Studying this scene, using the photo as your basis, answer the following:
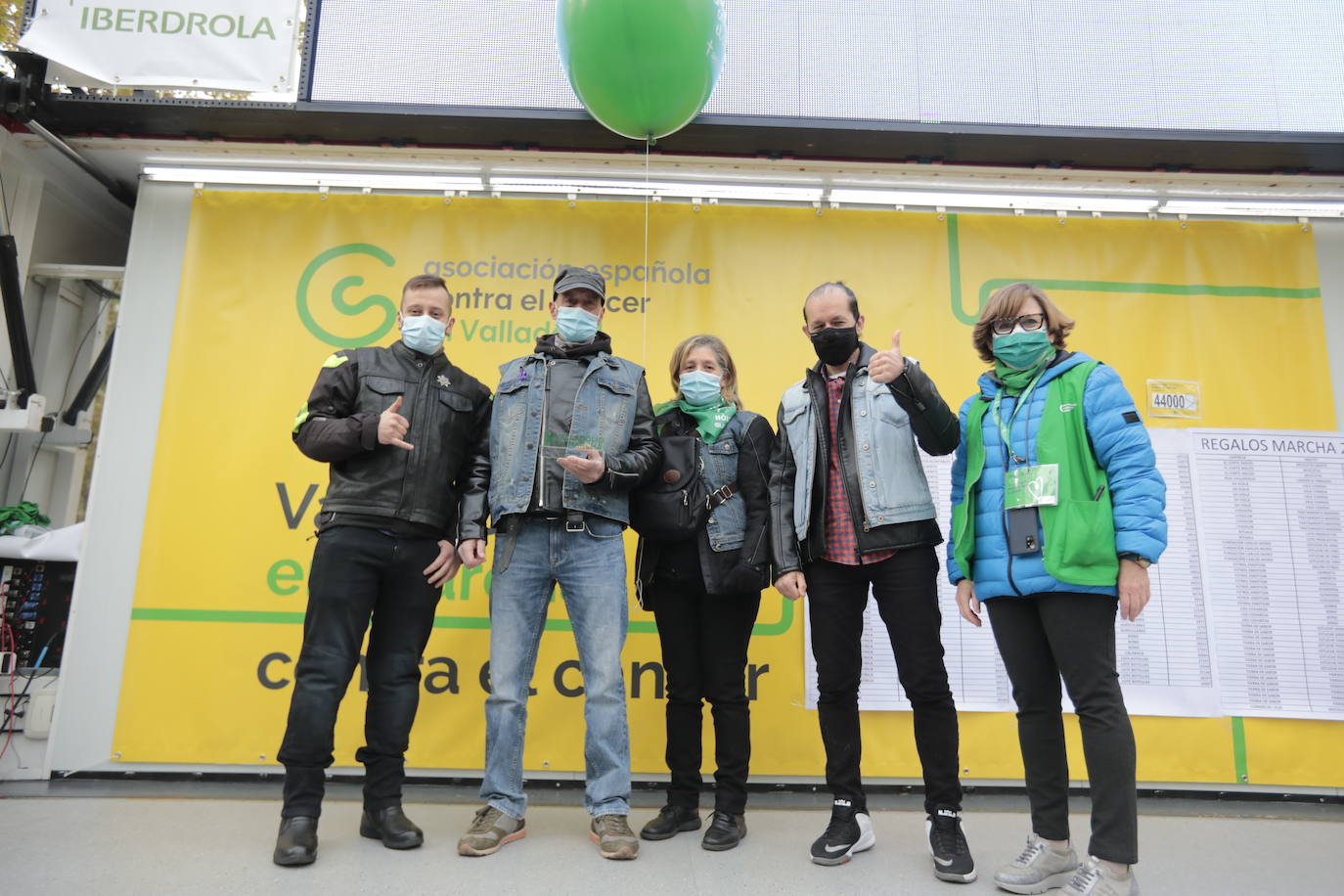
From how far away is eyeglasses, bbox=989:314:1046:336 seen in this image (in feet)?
7.68

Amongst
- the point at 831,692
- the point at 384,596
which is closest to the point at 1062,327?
the point at 831,692

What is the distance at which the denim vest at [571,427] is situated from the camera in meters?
2.53

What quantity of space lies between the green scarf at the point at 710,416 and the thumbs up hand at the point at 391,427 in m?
0.87

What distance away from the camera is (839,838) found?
7.86 ft

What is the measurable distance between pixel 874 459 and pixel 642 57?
5.24 ft

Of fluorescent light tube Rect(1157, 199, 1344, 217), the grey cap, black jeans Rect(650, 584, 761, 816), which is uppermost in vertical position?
fluorescent light tube Rect(1157, 199, 1344, 217)

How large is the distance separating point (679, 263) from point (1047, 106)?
1.68 m

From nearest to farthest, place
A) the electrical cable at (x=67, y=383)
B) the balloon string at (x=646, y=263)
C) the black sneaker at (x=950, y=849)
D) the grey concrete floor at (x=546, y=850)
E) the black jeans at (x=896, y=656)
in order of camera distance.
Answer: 1. the grey concrete floor at (x=546, y=850)
2. the black sneaker at (x=950, y=849)
3. the black jeans at (x=896, y=656)
4. the balloon string at (x=646, y=263)
5. the electrical cable at (x=67, y=383)

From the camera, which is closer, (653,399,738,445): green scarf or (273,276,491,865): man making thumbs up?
(273,276,491,865): man making thumbs up

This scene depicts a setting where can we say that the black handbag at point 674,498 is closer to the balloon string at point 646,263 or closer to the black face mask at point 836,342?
the black face mask at point 836,342

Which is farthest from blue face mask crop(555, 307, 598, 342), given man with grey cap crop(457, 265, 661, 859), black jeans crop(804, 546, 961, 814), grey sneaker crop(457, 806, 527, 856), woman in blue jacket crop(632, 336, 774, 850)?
grey sneaker crop(457, 806, 527, 856)

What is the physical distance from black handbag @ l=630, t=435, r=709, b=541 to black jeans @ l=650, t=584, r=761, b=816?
8.7 inches

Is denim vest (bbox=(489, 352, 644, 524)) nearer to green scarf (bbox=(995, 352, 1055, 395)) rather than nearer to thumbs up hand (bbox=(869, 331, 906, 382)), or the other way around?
thumbs up hand (bbox=(869, 331, 906, 382))

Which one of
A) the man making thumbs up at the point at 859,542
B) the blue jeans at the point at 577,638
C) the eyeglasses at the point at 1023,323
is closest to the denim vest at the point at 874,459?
the man making thumbs up at the point at 859,542
